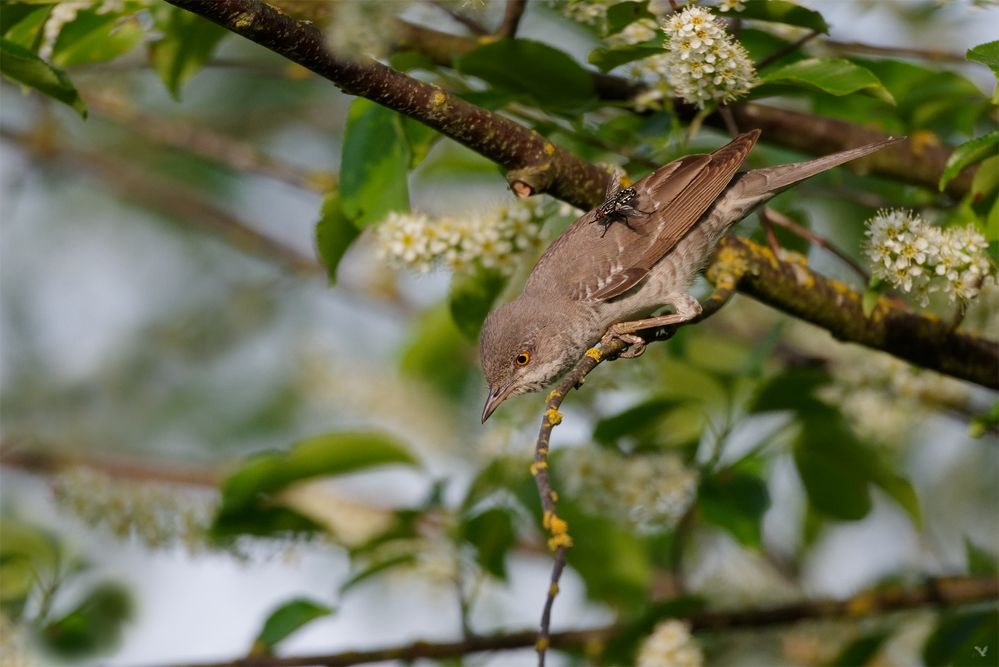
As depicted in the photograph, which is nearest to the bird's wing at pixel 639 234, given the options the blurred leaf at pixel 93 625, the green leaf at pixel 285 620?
the green leaf at pixel 285 620

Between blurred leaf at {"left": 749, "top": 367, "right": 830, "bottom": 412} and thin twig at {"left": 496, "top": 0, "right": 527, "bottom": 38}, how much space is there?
1715mm

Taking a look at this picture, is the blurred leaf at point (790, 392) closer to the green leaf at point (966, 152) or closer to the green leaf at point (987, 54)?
the green leaf at point (966, 152)

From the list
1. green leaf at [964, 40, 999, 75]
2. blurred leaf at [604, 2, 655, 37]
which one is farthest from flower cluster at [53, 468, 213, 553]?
green leaf at [964, 40, 999, 75]

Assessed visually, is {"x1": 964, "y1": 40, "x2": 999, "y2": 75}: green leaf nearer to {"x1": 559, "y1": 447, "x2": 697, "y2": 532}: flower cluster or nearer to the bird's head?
the bird's head

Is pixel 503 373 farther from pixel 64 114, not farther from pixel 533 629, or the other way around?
pixel 64 114

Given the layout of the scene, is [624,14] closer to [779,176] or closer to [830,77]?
[830,77]

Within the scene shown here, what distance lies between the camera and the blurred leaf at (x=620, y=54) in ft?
11.3

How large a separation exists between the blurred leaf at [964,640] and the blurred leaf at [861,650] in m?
0.27

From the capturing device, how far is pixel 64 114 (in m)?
9.70

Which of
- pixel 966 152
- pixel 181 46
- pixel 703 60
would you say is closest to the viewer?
pixel 703 60

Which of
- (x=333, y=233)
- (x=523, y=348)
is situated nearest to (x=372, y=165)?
(x=333, y=233)

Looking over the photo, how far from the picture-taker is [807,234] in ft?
13.0

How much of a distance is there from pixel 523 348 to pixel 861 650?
2039mm

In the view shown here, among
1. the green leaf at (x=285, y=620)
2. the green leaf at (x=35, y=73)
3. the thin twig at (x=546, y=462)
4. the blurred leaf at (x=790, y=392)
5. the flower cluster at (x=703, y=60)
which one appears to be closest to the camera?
the thin twig at (x=546, y=462)
